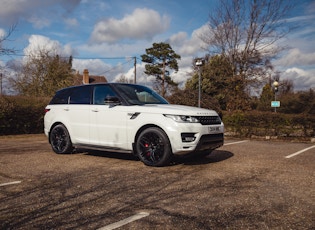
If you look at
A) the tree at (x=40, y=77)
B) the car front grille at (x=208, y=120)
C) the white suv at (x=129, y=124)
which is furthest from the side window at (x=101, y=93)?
the tree at (x=40, y=77)

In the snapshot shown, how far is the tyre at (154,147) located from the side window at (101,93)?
1304mm

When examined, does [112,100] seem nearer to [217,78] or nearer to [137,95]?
[137,95]

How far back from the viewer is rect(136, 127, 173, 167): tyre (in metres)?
5.25

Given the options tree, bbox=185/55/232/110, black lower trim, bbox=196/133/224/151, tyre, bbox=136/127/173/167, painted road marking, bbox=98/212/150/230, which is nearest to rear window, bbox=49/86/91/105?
tyre, bbox=136/127/173/167

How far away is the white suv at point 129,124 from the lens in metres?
5.21

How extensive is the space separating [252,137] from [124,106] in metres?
8.76

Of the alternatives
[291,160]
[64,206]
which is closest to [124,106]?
[64,206]

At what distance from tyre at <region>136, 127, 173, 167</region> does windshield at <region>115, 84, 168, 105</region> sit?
32.8 inches

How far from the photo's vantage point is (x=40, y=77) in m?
26.0

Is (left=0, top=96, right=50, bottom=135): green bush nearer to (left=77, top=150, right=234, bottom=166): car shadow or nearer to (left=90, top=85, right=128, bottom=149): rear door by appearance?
(left=77, top=150, right=234, bottom=166): car shadow

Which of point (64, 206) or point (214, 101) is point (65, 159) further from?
point (214, 101)

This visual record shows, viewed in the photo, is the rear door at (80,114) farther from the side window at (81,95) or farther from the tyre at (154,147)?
the tyre at (154,147)

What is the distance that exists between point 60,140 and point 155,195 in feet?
13.5

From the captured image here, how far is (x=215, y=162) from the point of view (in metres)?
6.11
